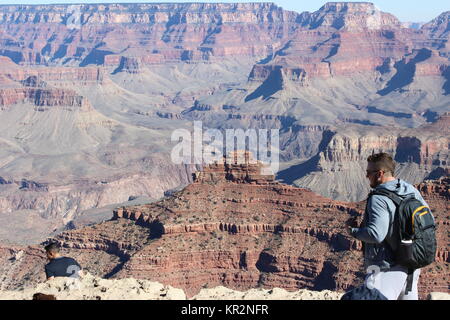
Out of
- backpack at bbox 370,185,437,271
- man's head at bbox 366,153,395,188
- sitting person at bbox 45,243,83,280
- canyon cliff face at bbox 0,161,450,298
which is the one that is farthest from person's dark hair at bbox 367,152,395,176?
canyon cliff face at bbox 0,161,450,298

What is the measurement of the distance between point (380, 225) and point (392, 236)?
0.45 meters

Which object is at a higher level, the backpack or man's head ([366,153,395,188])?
man's head ([366,153,395,188])

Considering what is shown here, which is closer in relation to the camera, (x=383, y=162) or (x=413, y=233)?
(x=413, y=233)

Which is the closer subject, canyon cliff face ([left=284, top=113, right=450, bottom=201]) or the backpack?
the backpack

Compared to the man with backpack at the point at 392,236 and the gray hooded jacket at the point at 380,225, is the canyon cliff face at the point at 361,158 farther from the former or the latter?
the gray hooded jacket at the point at 380,225

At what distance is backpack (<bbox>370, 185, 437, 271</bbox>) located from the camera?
14.9 meters

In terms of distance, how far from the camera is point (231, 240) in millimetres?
64562

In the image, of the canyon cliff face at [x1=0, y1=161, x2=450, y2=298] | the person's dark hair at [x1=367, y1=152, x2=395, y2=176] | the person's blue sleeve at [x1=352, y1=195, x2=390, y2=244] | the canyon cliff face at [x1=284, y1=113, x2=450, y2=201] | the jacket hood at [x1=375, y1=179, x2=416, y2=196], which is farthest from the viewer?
the canyon cliff face at [x1=284, y1=113, x2=450, y2=201]

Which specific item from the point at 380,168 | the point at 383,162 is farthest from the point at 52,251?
the point at 383,162

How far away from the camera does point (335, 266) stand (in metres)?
59.4

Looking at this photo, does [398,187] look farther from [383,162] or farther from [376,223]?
[376,223]

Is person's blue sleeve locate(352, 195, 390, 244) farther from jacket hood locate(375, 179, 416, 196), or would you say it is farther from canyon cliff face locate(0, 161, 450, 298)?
canyon cliff face locate(0, 161, 450, 298)
